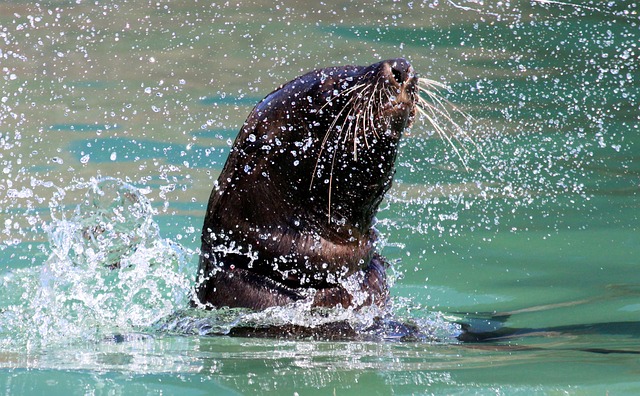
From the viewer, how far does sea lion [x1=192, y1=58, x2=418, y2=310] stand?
4797 mm

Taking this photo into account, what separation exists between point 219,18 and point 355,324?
8.97 metres

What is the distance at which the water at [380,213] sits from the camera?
4090 millimetres

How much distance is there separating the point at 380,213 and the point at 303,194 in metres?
3.44

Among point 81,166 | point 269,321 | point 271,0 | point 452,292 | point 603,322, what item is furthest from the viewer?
point 271,0

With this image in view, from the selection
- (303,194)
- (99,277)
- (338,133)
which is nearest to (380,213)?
(99,277)

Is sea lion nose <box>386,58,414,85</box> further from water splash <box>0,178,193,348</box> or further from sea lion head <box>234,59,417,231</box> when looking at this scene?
water splash <box>0,178,193,348</box>

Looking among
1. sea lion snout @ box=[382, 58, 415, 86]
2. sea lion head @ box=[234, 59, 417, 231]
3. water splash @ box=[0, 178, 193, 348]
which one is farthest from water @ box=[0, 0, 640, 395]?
sea lion snout @ box=[382, 58, 415, 86]

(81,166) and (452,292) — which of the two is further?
(81,166)

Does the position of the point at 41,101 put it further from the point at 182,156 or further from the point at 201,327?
the point at 201,327

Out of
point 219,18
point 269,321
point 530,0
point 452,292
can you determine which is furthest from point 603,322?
point 219,18

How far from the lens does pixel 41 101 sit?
1100 cm

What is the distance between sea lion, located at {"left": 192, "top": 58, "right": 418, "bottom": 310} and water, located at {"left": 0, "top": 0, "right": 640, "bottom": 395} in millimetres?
182

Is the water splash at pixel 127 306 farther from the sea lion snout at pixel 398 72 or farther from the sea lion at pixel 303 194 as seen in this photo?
the sea lion snout at pixel 398 72

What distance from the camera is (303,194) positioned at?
4.91 m
